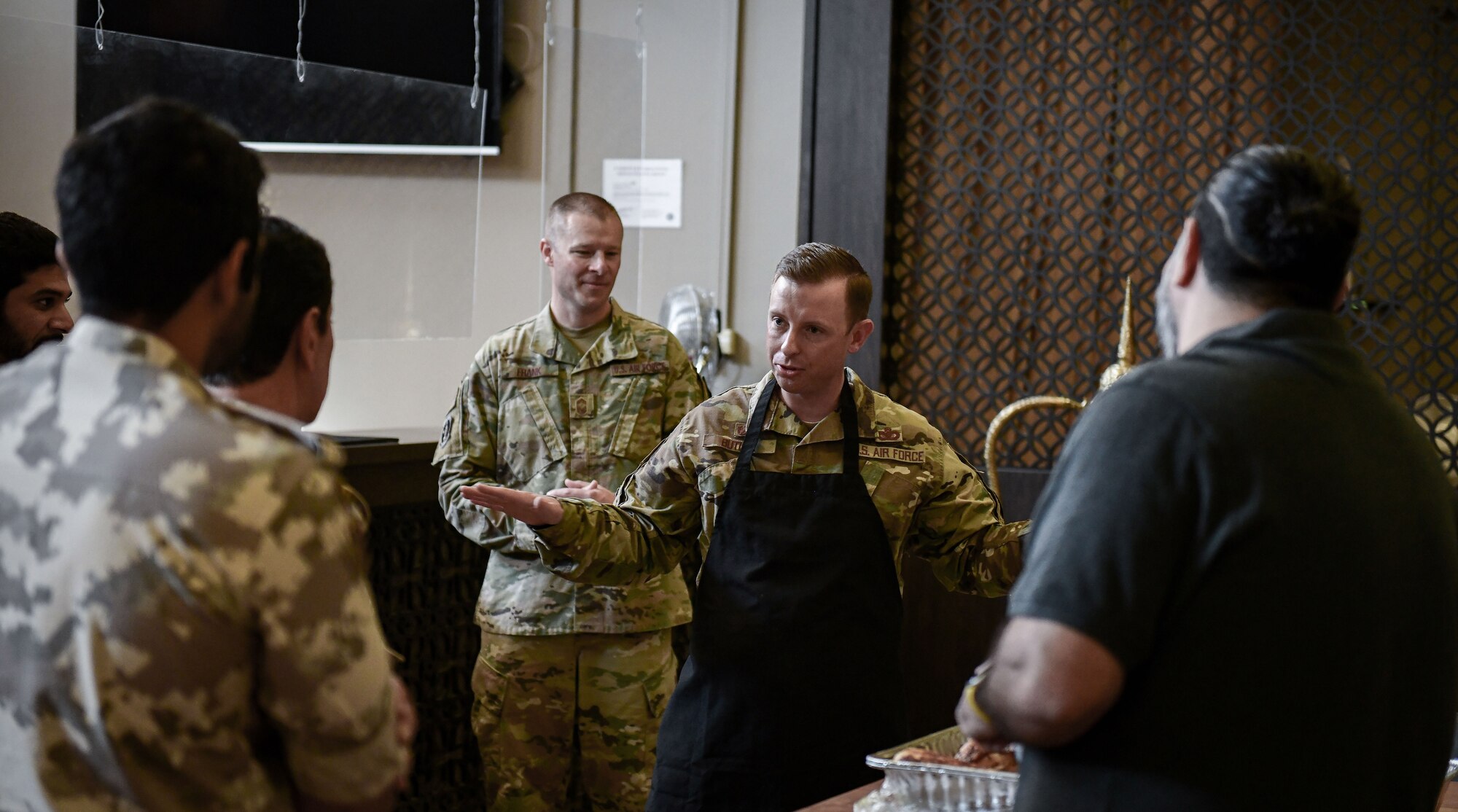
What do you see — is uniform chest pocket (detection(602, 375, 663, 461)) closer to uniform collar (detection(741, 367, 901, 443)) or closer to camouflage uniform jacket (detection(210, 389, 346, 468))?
uniform collar (detection(741, 367, 901, 443))

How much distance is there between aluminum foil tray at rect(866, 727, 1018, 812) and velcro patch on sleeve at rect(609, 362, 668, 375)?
165cm

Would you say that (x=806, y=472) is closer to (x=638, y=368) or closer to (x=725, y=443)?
(x=725, y=443)

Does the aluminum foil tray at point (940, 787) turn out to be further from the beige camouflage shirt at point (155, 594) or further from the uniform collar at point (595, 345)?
the uniform collar at point (595, 345)

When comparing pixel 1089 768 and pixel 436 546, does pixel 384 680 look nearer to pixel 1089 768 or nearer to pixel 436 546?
pixel 1089 768

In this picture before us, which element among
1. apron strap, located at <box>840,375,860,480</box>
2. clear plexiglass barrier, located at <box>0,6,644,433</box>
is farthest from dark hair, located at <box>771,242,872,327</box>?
clear plexiglass barrier, located at <box>0,6,644,433</box>

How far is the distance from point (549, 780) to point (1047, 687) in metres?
2.31

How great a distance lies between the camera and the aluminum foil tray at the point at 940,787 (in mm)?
1756

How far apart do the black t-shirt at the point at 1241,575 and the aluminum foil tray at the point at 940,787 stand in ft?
1.68

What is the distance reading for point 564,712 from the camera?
128 inches

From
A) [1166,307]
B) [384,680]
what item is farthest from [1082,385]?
[384,680]

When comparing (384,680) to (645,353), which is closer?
(384,680)

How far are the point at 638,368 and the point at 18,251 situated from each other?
1.57m

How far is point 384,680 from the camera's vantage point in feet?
3.63

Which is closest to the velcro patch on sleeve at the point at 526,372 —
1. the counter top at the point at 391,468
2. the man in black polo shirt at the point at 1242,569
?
the counter top at the point at 391,468
